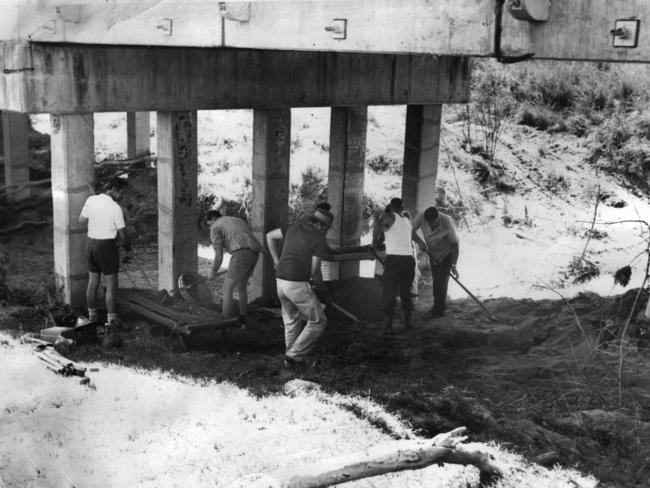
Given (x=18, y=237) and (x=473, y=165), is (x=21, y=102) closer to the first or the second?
(x=18, y=237)

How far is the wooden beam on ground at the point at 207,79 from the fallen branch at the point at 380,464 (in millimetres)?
6067

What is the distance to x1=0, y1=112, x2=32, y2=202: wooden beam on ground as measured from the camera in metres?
16.4

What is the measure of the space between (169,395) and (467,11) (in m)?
4.23

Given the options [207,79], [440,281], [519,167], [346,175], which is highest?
[207,79]

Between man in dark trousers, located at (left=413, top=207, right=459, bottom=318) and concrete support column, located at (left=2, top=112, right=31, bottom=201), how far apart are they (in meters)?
8.54

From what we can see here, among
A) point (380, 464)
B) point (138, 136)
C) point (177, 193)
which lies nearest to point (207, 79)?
point (177, 193)

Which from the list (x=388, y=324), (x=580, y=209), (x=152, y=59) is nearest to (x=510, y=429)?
(x=388, y=324)

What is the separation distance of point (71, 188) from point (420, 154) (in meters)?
6.04

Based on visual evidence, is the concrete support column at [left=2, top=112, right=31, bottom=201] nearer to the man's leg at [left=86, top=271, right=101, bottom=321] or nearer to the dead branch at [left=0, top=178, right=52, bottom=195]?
the dead branch at [left=0, top=178, right=52, bottom=195]

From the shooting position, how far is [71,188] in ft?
34.4

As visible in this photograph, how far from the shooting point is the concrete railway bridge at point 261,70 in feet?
21.3

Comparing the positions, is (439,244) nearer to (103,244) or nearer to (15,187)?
(103,244)

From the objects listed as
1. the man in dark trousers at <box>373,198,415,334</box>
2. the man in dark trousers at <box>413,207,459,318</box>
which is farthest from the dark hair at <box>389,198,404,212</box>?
the man in dark trousers at <box>413,207,459,318</box>

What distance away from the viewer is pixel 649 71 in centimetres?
2473
